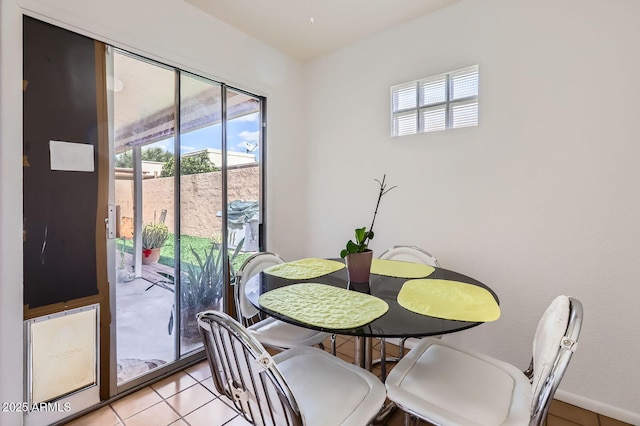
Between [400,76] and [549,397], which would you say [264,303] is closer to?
[549,397]

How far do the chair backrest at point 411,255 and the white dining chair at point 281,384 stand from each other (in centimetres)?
103

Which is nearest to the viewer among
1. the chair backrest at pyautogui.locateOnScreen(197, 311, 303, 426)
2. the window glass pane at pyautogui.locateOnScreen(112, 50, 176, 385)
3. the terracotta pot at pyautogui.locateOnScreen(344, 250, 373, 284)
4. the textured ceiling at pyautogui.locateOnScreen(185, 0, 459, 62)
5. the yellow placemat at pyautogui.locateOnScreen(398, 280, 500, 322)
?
the chair backrest at pyautogui.locateOnScreen(197, 311, 303, 426)

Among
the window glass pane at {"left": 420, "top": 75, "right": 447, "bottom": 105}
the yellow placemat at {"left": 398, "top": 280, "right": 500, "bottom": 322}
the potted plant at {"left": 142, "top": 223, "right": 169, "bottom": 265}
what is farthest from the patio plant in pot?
the window glass pane at {"left": 420, "top": 75, "right": 447, "bottom": 105}

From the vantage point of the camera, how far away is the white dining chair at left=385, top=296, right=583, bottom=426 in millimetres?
901

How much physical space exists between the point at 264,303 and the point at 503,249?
1659mm

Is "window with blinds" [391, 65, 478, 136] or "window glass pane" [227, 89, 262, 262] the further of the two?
"window glass pane" [227, 89, 262, 262]

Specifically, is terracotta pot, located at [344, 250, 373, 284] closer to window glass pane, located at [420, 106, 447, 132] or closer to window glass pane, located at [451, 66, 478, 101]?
window glass pane, located at [420, 106, 447, 132]

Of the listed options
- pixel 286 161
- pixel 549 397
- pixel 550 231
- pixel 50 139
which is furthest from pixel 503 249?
pixel 50 139

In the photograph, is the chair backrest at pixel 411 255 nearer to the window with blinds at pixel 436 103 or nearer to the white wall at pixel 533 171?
the white wall at pixel 533 171

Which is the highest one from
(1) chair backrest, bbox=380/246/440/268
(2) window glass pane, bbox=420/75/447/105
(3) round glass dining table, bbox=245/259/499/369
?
(2) window glass pane, bbox=420/75/447/105

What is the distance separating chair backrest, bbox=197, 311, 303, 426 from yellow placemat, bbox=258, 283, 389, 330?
0.28m

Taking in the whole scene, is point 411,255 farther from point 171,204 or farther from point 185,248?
point 171,204

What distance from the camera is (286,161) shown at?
2.94 m

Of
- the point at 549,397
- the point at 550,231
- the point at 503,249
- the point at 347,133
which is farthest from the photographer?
the point at 347,133
